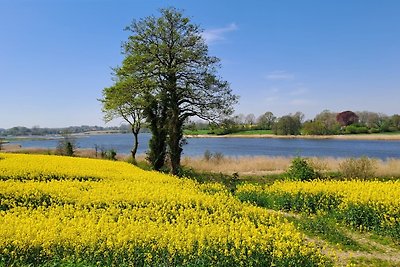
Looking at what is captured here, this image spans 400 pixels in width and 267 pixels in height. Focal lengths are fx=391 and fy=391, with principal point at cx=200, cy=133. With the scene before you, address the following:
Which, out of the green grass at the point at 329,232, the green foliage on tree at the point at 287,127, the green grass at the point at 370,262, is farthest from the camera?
the green foliage on tree at the point at 287,127

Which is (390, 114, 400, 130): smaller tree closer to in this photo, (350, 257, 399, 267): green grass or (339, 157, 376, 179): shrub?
(339, 157, 376, 179): shrub

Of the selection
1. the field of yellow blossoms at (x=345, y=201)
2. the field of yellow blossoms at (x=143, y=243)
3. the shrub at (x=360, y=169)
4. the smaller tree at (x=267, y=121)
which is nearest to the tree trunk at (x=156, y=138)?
the field of yellow blossoms at (x=345, y=201)

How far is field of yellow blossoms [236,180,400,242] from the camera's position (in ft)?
36.6

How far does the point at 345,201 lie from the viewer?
12.6 m

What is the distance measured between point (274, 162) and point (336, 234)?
19.2 metres

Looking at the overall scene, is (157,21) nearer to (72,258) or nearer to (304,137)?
(72,258)

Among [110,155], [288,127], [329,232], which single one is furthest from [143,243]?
[288,127]

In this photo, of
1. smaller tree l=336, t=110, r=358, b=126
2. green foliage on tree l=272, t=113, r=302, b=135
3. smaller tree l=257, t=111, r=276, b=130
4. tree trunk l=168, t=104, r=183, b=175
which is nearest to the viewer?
tree trunk l=168, t=104, r=183, b=175

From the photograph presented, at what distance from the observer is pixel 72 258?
6.27 meters

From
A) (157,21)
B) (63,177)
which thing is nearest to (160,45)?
(157,21)

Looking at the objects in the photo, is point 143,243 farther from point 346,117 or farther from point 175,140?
point 346,117

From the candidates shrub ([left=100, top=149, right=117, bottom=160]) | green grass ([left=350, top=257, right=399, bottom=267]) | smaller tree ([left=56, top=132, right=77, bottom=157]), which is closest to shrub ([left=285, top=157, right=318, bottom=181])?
green grass ([left=350, top=257, right=399, bottom=267])

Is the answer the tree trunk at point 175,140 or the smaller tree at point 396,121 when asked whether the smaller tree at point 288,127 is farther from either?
the tree trunk at point 175,140

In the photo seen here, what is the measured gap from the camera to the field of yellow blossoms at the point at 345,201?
36.6 ft
